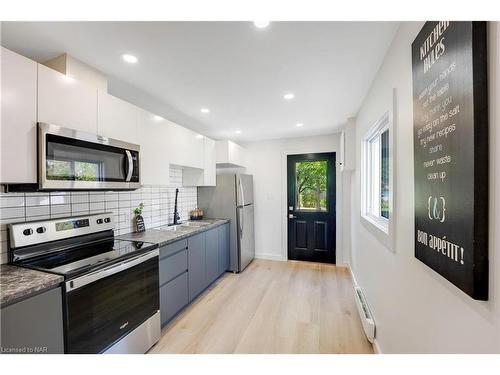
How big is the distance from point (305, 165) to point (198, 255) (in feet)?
8.37

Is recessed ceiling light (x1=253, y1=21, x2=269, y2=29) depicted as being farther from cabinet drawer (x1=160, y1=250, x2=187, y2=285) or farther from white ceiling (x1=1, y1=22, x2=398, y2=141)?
cabinet drawer (x1=160, y1=250, x2=187, y2=285)

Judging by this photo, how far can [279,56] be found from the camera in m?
1.52

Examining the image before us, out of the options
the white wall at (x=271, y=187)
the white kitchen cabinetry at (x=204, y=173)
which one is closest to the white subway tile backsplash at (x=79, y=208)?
the white kitchen cabinetry at (x=204, y=173)

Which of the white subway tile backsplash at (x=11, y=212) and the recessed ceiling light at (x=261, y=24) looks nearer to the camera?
the recessed ceiling light at (x=261, y=24)

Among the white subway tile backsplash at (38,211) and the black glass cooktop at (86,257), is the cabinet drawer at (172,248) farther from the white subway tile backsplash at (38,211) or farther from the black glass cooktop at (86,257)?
the white subway tile backsplash at (38,211)

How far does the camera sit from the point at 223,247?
338 cm

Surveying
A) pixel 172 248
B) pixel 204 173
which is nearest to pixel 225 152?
pixel 204 173

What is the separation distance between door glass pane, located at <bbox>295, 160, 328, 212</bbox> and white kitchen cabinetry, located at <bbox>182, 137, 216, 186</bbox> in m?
1.68

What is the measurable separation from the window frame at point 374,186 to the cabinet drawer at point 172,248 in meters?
1.89

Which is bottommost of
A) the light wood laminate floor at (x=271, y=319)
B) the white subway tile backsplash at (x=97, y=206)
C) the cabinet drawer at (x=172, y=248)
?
the light wood laminate floor at (x=271, y=319)

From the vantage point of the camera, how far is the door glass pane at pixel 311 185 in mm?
3969

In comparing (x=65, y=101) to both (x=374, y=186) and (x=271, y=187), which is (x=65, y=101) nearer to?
(x=374, y=186)

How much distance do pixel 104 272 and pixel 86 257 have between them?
253 mm

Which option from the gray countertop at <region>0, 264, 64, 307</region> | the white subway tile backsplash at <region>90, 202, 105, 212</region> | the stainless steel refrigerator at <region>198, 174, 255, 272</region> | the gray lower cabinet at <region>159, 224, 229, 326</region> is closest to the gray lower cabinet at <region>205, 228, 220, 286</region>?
the gray lower cabinet at <region>159, 224, 229, 326</region>
